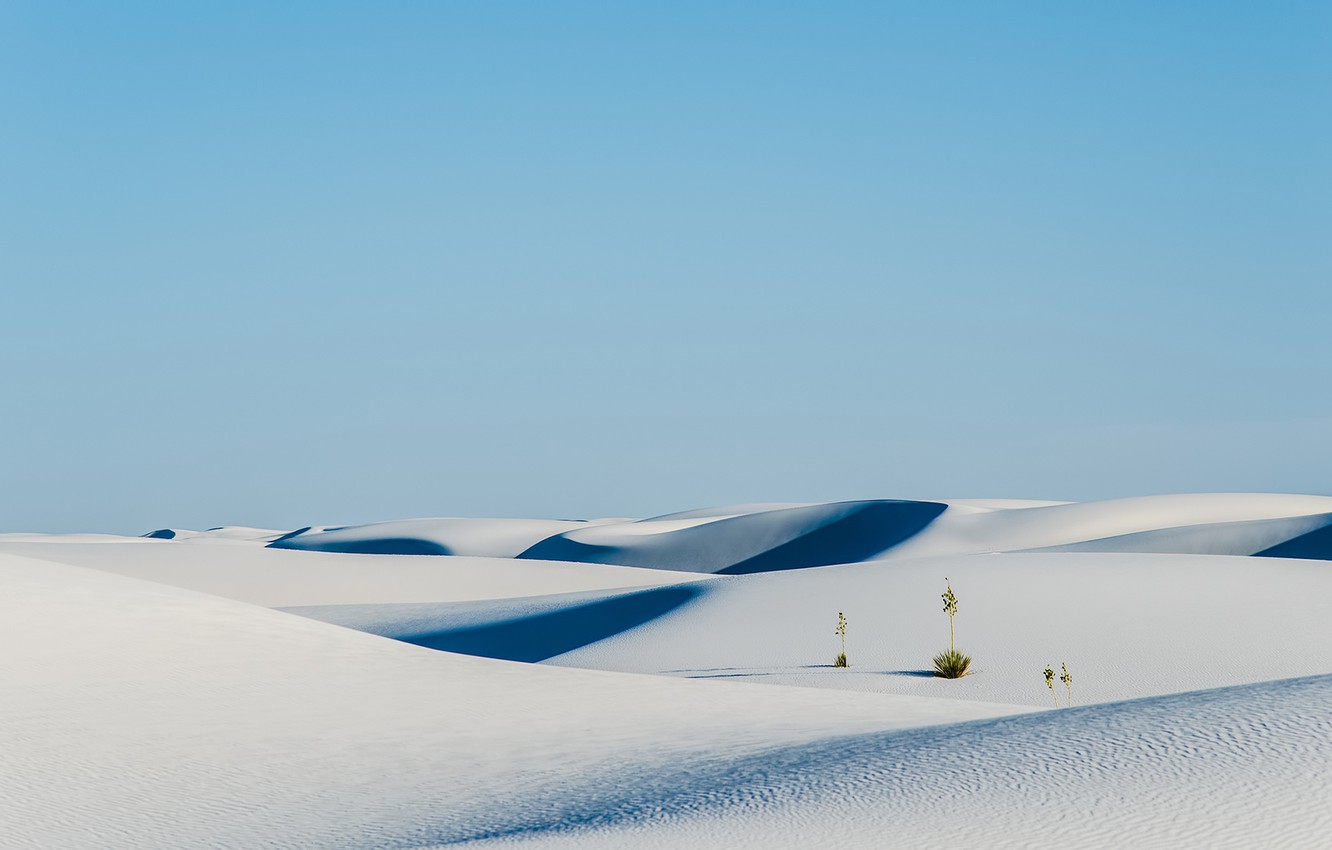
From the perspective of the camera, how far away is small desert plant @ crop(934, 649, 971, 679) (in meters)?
14.5

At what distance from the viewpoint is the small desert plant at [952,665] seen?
14547 millimetres

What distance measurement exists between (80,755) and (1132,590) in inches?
567

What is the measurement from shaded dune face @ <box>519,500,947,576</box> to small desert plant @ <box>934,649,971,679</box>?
35.1m

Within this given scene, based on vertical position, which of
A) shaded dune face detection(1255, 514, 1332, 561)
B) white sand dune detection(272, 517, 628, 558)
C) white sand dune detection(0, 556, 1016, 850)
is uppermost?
white sand dune detection(272, 517, 628, 558)

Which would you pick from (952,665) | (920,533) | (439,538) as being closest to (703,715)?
Answer: (952,665)

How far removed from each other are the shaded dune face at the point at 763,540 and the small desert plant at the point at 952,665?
35139 millimetres

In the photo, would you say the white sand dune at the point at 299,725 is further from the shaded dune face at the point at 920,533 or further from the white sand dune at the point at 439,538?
the white sand dune at the point at 439,538

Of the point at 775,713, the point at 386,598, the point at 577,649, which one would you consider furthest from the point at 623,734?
the point at 386,598

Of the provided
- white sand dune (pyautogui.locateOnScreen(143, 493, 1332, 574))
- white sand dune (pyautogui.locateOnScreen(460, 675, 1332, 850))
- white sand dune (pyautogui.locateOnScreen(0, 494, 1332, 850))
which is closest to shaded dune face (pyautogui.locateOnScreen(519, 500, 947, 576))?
white sand dune (pyautogui.locateOnScreen(143, 493, 1332, 574))

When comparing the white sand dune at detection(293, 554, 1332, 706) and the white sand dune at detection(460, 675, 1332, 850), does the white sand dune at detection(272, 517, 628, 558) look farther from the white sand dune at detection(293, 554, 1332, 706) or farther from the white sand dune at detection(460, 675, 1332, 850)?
the white sand dune at detection(460, 675, 1332, 850)

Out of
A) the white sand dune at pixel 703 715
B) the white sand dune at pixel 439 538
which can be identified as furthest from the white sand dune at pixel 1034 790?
the white sand dune at pixel 439 538

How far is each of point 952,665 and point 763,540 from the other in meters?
41.3

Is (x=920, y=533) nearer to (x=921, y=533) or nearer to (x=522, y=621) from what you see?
(x=921, y=533)

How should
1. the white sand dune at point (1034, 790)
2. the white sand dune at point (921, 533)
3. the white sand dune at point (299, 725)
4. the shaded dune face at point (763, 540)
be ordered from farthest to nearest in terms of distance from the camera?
the shaded dune face at point (763, 540) < the white sand dune at point (921, 533) < the white sand dune at point (299, 725) < the white sand dune at point (1034, 790)
